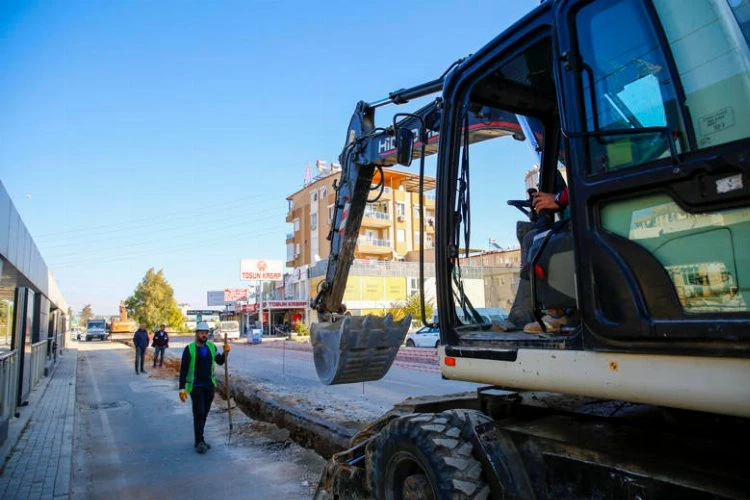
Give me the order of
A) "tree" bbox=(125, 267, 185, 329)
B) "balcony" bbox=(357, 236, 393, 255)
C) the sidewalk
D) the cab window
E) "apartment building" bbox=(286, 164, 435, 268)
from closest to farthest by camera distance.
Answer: the cab window, the sidewalk, "balcony" bbox=(357, 236, 393, 255), "apartment building" bbox=(286, 164, 435, 268), "tree" bbox=(125, 267, 185, 329)

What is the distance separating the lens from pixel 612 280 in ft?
→ 6.99

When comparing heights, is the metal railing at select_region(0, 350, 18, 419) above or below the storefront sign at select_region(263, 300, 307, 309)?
below

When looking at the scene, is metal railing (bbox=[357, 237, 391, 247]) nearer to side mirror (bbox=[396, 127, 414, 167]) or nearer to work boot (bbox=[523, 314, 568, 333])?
side mirror (bbox=[396, 127, 414, 167])

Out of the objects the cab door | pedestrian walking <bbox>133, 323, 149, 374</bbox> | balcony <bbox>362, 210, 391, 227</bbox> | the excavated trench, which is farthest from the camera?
balcony <bbox>362, 210, 391, 227</bbox>

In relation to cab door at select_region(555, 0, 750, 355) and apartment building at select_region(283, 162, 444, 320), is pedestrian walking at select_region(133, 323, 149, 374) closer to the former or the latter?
cab door at select_region(555, 0, 750, 355)

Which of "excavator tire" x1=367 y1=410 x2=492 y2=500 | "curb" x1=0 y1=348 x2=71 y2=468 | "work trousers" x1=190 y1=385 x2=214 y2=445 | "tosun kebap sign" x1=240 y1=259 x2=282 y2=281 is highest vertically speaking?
"tosun kebap sign" x1=240 y1=259 x2=282 y2=281

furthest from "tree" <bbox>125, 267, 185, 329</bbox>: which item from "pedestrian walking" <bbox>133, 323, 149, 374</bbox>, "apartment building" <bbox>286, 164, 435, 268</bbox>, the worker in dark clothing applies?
the worker in dark clothing

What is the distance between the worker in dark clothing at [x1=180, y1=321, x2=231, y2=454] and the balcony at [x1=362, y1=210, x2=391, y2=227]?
154 ft

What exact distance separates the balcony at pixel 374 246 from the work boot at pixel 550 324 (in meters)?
51.9

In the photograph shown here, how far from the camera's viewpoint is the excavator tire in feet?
8.79

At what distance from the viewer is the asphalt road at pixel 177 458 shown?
5719mm

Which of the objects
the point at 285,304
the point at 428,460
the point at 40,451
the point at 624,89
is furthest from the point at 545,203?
the point at 285,304

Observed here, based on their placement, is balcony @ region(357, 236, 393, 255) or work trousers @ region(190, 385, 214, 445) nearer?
work trousers @ region(190, 385, 214, 445)

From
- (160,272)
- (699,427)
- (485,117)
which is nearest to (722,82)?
(699,427)
